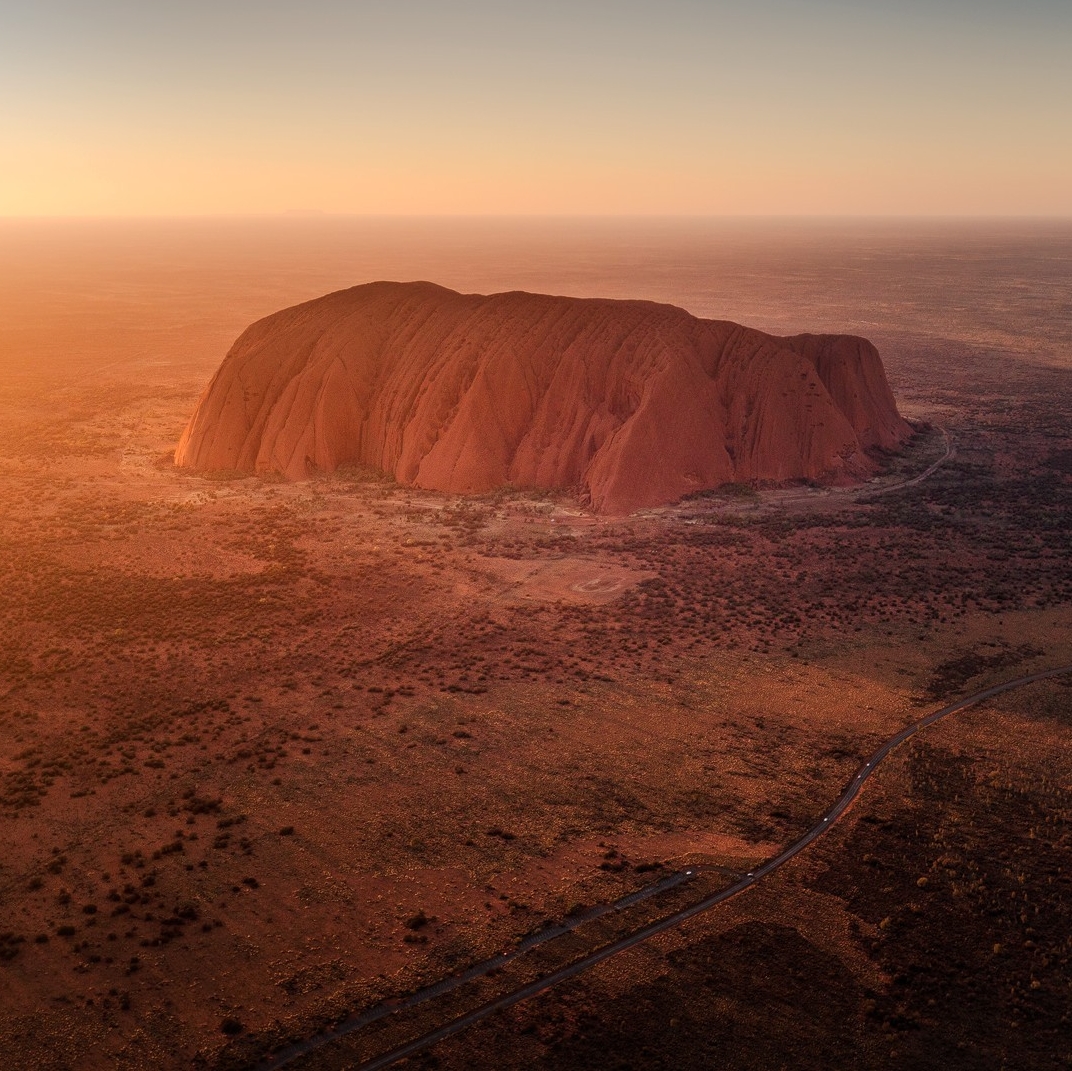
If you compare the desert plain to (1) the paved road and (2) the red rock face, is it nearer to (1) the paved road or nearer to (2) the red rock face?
(1) the paved road

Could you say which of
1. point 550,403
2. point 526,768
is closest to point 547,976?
point 526,768

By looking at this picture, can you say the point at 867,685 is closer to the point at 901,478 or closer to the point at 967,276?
the point at 901,478

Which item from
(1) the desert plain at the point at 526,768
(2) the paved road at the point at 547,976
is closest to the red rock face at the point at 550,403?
(1) the desert plain at the point at 526,768

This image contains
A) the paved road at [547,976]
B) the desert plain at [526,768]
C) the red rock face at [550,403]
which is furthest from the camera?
the red rock face at [550,403]

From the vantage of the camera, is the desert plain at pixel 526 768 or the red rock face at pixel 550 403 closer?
the desert plain at pixel 526 768

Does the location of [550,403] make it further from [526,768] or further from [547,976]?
[547,976]

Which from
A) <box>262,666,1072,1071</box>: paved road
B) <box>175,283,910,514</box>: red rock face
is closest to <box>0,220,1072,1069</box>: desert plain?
<box>262,666,1072,1071</box>: paved road

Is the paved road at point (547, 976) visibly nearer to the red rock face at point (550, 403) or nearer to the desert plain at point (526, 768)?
the desert plain at point (526, 768)
